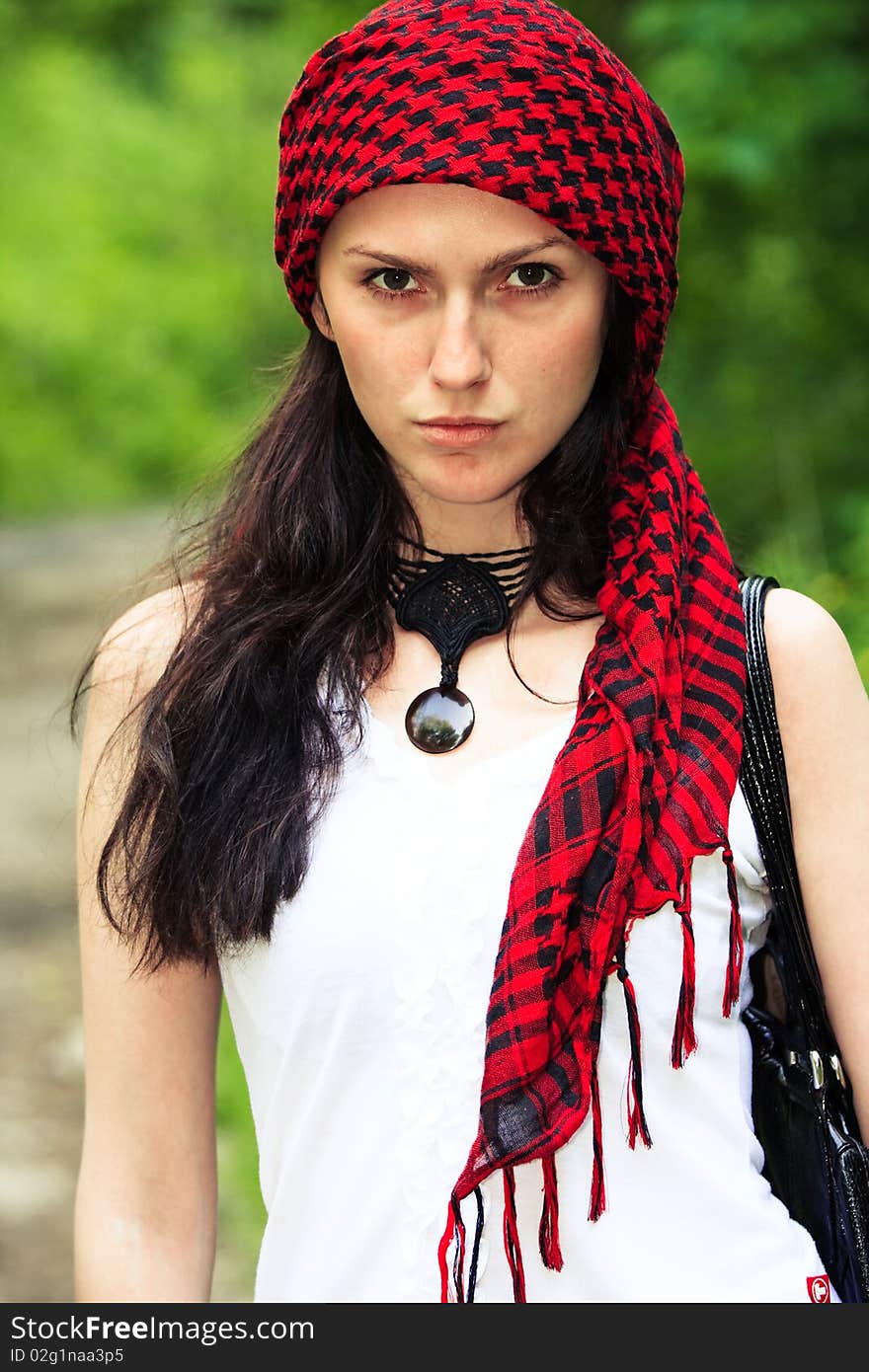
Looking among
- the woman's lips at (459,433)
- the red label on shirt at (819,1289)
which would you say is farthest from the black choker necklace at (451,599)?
the red label on shirt at (819,1289)

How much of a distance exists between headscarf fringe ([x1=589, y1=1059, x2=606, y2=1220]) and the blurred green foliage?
1058 mm

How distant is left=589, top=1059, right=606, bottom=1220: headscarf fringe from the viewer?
1.87 m

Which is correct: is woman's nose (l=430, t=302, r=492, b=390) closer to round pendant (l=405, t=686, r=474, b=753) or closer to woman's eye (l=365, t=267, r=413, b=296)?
woman's eye (l=365, t=267, r=413, b=296)

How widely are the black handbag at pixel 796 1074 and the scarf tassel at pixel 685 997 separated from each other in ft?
0.45

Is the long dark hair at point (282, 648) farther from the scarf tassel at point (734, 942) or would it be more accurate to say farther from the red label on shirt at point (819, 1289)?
the red label on shirt at point (819, 1289)

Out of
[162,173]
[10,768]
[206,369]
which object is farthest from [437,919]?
[162,173]

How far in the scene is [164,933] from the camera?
2031 millimetres

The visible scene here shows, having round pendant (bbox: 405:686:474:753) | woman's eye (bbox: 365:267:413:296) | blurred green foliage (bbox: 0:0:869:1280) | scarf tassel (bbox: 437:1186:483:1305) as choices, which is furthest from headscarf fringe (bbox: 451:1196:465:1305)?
blurred green foliage (bbox: 0:0:869:1280)

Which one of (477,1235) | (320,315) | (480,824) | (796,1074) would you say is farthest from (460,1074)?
(320,315)

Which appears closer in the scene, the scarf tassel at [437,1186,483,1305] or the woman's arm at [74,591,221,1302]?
the scarf tassel at [437,1186,483,1305]

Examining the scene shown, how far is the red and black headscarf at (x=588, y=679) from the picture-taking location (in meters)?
1.86

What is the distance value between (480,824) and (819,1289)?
0.64m

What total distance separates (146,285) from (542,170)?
43.7 feet
